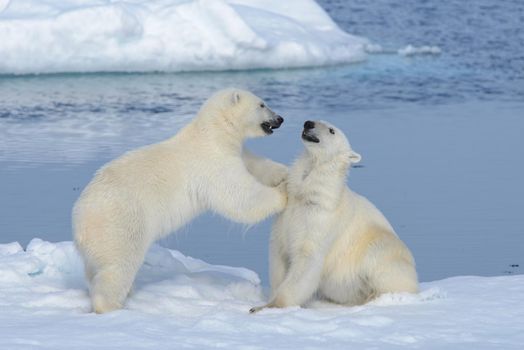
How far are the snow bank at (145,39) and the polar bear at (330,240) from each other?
26.1 feet

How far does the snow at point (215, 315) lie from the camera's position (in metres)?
4.25

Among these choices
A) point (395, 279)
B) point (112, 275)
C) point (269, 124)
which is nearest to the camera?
point (112, 275)

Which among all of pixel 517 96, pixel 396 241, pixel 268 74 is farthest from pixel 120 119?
pixel 396 241

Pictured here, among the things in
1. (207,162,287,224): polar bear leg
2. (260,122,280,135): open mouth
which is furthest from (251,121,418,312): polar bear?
(260,122,280,135): open mouth

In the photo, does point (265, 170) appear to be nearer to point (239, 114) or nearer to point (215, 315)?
point (239, 114)

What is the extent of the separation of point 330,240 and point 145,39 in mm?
8408

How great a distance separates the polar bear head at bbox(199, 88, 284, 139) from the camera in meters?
5.24

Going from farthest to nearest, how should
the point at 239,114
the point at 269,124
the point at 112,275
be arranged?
the point at 269,124 < the point at 239,114 < the point at 112,275

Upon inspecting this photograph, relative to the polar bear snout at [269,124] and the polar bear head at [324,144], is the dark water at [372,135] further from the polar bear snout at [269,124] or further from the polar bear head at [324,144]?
the polar bear head at [324,144]

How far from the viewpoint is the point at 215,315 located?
4605 millimetres

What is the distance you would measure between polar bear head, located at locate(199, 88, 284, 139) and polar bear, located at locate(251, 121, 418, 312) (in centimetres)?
30

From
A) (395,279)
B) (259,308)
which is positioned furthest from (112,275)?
(395,279)

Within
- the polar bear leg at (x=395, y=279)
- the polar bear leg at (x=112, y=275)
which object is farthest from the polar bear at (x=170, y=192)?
the polar bear leg at (x=395, y=279)

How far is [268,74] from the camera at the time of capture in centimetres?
1352
